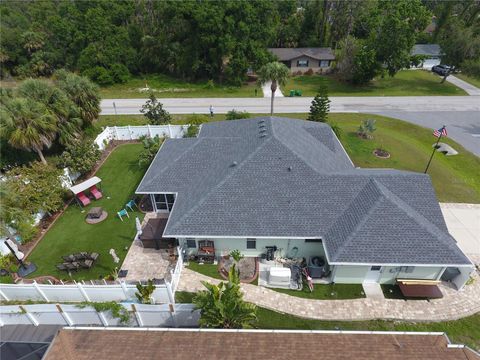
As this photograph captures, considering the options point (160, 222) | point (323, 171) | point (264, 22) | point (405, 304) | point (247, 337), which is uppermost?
point (264, 22)

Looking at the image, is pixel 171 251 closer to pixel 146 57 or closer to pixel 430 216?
pixel 430 216

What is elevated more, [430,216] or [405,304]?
[430,216]

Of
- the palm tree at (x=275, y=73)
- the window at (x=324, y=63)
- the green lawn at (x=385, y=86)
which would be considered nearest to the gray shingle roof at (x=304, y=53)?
the window at (x=324, y=63)

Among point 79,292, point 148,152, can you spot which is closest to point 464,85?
point 148,152

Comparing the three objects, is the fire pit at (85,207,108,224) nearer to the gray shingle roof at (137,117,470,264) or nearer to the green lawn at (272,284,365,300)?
the gray shingle roof at (137,117,470,264)

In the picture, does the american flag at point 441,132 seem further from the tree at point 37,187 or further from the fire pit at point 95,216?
the tree at point 37,187

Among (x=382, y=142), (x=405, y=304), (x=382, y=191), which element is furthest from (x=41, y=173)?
(x=382, y=142)

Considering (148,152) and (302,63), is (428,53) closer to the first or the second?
(302,63)
